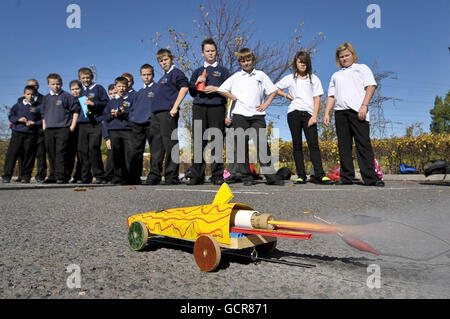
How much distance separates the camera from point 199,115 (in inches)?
236

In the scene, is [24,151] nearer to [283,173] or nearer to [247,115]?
[247,115]

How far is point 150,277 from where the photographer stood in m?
1.48

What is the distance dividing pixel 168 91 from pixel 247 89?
138 centimetres

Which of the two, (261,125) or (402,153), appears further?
(402,153)

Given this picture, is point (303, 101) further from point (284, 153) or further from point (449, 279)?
point (284, 153)

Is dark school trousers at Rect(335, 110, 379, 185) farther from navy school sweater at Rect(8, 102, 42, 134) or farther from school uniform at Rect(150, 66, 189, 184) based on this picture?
navy school sweater at Rect(8, 102, 42, 134)

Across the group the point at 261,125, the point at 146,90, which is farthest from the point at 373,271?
the point at 146,90

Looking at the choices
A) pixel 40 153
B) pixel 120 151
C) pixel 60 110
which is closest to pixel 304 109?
pixel 120 151

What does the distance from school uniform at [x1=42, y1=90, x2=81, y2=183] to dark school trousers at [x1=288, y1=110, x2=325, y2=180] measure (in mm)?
4289

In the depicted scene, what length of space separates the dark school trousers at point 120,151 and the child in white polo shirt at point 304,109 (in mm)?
2989

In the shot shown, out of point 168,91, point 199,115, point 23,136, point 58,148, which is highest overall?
point 168,91

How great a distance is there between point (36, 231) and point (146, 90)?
183 inches

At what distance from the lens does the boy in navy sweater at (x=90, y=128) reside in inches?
290
